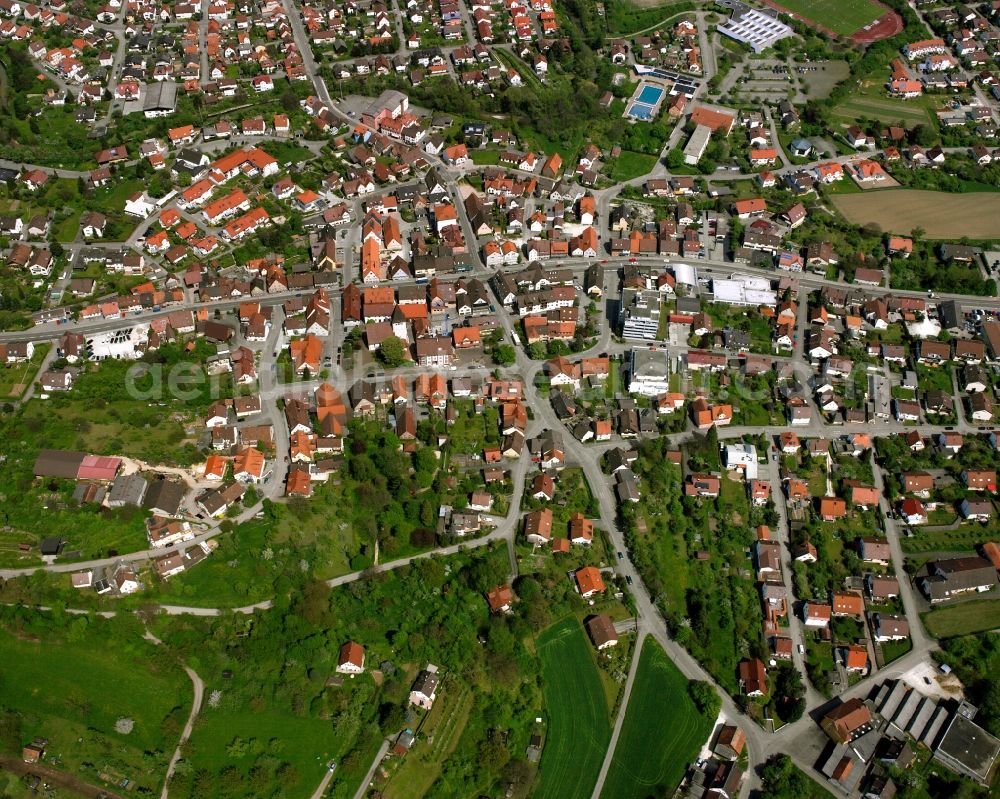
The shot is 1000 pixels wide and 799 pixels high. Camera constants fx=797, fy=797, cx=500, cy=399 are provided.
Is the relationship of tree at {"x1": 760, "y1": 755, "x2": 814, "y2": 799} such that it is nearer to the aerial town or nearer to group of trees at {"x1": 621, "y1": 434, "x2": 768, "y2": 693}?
the aerial town

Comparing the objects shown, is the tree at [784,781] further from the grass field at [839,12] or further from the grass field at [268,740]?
the grass field at [839,12]

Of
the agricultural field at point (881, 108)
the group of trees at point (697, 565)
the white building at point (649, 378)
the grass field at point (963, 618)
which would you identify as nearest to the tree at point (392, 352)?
the white building at point (649, 378)

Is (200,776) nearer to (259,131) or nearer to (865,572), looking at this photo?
(865,572)

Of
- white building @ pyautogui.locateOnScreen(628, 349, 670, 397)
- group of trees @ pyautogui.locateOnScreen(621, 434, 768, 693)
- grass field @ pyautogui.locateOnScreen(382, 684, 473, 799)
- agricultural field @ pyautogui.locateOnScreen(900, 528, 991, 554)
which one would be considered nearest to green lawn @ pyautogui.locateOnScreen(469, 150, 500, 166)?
white building @ pyautogui.locateOnScreen(628, 349, 670, 397)

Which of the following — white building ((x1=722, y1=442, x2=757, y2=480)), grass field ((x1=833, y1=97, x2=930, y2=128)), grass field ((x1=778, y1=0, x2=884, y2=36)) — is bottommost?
white building ((x1=722, y1=442, x2=757, y2=480))

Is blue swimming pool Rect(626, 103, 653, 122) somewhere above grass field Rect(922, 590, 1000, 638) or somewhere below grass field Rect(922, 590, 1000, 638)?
above

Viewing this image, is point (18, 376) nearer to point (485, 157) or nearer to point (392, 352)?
point (392, 352)

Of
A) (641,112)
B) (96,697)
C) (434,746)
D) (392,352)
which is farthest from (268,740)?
(641,112)

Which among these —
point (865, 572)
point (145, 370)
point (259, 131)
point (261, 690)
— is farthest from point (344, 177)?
point (865, 572)
